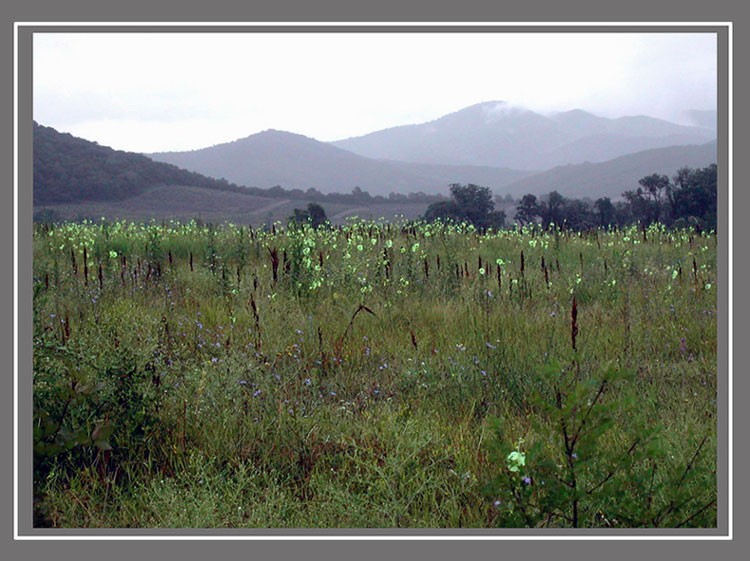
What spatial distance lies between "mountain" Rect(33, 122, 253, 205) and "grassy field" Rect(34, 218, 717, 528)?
2.67ft

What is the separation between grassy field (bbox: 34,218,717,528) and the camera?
6.80 feet

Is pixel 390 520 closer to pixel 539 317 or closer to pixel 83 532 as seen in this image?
pixel 83 532

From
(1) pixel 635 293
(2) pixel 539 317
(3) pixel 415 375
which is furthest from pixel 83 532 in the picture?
(1) pixel 635 293

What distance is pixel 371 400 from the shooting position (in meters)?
3.08

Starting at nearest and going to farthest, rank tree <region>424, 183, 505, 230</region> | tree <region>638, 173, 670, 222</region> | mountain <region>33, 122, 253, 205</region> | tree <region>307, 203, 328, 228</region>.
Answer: mountain <region>33, 122, 253, 205</region>, tree <region>638, 173, 670, 222</region>, tree <region>307, 203, 328, 228</region>, tree <region>424, 183, 505, 230</region>

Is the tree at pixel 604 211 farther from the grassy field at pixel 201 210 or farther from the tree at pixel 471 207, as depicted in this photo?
the grassy field at pixel 201 210

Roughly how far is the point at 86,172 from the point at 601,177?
1429 cm

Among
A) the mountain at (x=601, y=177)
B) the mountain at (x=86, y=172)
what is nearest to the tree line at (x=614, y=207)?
the mountain at (x=601, y=177)

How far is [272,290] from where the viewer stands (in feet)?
17.0

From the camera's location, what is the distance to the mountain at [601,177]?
10.4 m

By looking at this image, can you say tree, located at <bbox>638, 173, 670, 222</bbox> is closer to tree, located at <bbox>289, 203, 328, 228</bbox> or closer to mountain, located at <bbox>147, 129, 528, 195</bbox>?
tree, located at <bbox>289, 203, 328, 228</bbox>

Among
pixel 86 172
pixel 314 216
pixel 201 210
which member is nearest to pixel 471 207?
pixel 314 216

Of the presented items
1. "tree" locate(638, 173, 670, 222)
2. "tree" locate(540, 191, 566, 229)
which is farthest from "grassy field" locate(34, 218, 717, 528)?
"tree" locate(540, 191, 566, 229)

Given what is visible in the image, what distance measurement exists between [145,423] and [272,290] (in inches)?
102
